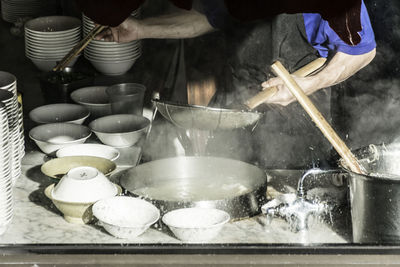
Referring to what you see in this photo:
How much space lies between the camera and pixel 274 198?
1.95 m

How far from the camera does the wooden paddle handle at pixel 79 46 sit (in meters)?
2.47

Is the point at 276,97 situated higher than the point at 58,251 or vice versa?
the point at 276,97

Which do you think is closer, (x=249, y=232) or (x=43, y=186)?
(x=249, y=232)

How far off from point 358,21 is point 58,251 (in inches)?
38.5

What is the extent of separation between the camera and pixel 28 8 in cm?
352

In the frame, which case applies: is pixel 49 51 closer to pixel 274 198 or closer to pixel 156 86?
pixel 156 86

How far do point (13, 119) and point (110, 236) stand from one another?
0.53 meters

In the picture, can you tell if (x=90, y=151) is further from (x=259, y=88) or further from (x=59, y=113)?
(x=259, y=88)

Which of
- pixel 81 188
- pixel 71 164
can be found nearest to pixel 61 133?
pixel 71 164

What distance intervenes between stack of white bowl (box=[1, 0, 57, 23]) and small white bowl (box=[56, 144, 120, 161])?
1.49 metres

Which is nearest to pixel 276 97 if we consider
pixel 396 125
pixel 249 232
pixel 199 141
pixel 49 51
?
pixel 249 232

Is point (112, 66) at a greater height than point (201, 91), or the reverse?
point (112, 66)

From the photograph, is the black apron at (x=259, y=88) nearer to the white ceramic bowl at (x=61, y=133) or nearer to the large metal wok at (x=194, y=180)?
the white ceramic bowl at (x=61, y=133)

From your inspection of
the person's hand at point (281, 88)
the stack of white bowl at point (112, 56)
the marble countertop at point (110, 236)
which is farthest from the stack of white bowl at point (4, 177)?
the stack of white bowl at point (112, 56)
